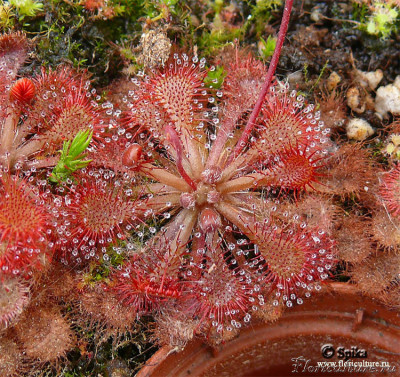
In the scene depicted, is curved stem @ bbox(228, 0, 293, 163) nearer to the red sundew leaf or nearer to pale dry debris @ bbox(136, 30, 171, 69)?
pale dry debris @ bbox(136, 30, 171, 69)

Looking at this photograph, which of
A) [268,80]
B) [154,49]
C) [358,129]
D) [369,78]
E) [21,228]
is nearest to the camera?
[21,228]

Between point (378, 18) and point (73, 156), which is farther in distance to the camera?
point (378, 18)

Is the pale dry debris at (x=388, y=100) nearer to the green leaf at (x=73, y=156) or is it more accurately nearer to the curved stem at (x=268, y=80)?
the curved stem at (x=268, y=80)

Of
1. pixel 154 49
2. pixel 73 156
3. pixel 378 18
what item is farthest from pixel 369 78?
pixel 73 156

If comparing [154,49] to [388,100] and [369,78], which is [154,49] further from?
[388,100]

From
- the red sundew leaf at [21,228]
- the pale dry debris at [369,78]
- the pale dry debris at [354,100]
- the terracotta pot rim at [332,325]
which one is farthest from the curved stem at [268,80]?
the red sundew leaf at [21,228]

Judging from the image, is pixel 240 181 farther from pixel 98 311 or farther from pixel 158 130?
pixel 98 311

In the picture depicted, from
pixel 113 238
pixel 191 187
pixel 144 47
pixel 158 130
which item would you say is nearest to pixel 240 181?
pixel 191 187
